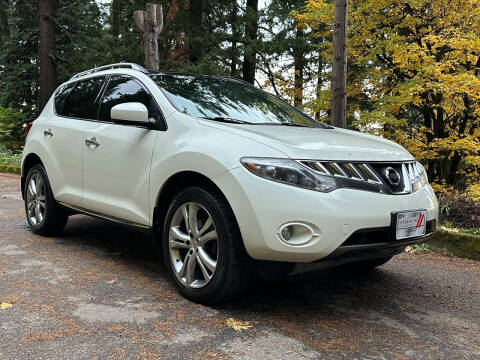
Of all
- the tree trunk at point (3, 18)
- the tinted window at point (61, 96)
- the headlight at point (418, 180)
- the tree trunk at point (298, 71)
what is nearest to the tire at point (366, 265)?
the headlight at point (418, 180)

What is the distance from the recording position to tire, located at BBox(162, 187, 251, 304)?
2979 millimetres

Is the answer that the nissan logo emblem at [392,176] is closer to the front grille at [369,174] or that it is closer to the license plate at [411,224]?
the front grille at [369,174]

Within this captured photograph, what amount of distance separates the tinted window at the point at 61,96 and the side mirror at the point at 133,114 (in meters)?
1.59

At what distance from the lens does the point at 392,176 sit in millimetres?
3072

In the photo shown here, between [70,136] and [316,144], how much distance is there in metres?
2.60

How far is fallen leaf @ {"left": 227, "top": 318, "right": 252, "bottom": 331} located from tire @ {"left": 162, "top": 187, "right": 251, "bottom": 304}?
174 millimetres

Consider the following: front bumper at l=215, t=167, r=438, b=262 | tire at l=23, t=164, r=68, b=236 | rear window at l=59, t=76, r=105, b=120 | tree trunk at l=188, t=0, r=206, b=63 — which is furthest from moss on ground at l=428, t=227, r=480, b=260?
tree trunk at l=188, t=0, r=206, b=63

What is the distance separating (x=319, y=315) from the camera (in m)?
3.15

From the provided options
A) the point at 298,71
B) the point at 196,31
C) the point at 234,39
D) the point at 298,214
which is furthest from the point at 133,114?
the point at 298,71

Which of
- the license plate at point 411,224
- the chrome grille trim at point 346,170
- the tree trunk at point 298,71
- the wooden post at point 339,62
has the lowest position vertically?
the license plate at point 411,224

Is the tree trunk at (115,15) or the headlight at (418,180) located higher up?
the tree trunk at (115,15)

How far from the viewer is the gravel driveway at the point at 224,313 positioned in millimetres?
2582

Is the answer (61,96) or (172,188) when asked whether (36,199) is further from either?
(172,188)

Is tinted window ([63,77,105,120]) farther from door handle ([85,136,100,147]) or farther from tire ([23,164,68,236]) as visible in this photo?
tire ([23,164,68,236])
